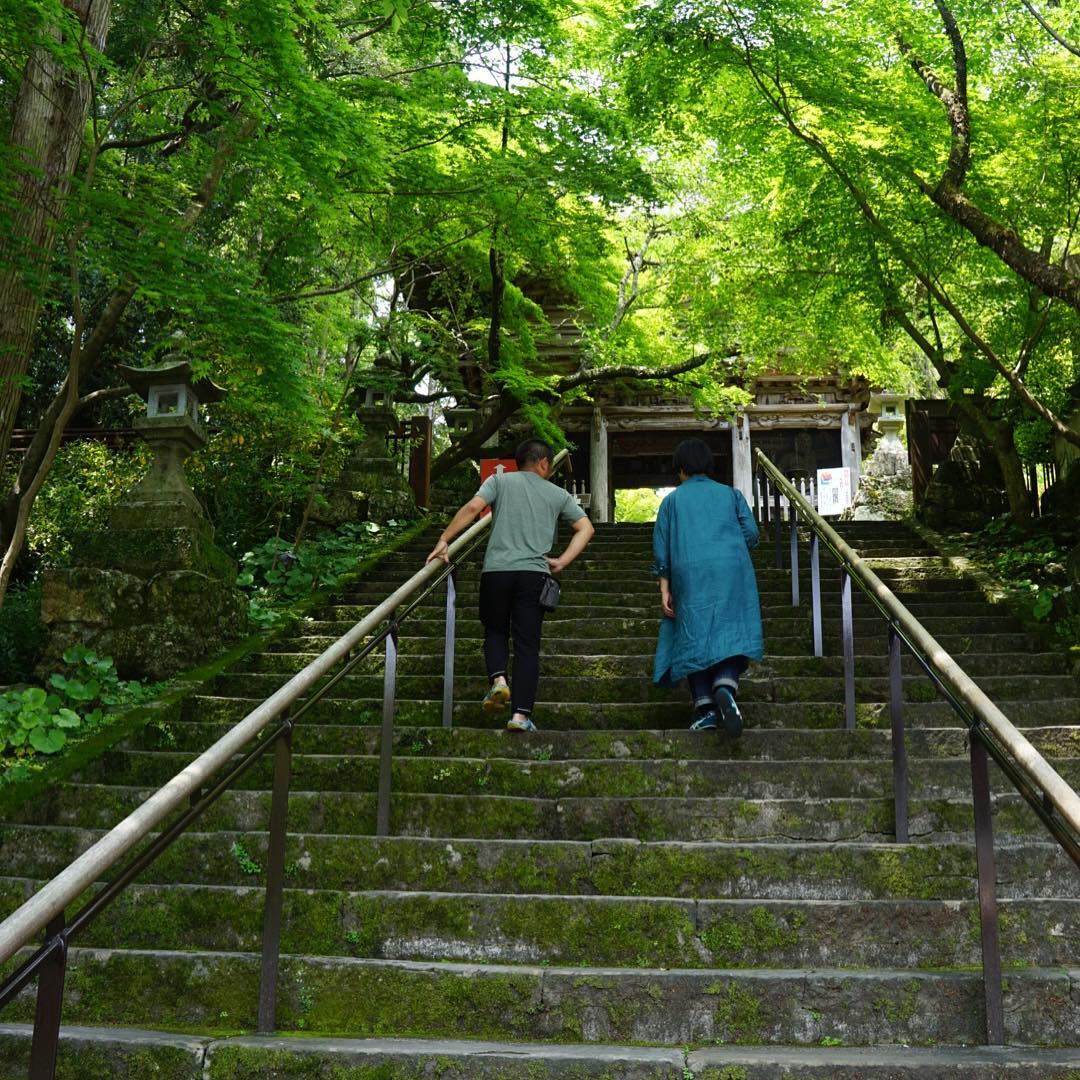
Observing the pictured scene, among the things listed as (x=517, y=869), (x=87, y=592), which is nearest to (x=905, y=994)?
(x=517, y=869)

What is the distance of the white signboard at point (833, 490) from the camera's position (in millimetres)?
19141

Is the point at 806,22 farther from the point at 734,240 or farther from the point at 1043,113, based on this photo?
the point at 734,240

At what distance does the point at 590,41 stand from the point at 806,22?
10.2 feet

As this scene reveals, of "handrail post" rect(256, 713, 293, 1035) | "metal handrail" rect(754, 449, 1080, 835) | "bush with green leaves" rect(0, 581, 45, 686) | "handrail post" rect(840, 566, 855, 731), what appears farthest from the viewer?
"bush with green leaves" rect(0, 581, 45, 686)

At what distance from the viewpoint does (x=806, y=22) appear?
730 cm

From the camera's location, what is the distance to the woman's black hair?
4801 millimetres

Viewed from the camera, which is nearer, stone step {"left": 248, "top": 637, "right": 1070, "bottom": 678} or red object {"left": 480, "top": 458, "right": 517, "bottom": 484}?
stone step {"left": 248, "top": 637, "right": 1070, "bottom": 678}

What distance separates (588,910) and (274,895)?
1001mm

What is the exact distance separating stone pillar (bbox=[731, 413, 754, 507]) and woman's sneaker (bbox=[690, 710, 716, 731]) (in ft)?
49.4

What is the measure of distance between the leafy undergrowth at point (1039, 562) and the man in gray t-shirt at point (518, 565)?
143 inches

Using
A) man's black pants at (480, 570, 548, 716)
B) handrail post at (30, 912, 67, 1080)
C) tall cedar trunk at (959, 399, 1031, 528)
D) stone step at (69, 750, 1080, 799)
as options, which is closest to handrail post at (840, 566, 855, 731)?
stone step at (69, 750, 1080, 799)

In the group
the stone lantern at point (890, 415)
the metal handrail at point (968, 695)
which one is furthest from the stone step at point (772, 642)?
the stone lantern at point (890, 415)

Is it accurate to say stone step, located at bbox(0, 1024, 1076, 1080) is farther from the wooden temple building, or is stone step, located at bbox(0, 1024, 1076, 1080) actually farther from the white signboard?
the white signboard

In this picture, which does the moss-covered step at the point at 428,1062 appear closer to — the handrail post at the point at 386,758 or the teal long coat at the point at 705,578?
the handrail post at the point at 386,758
